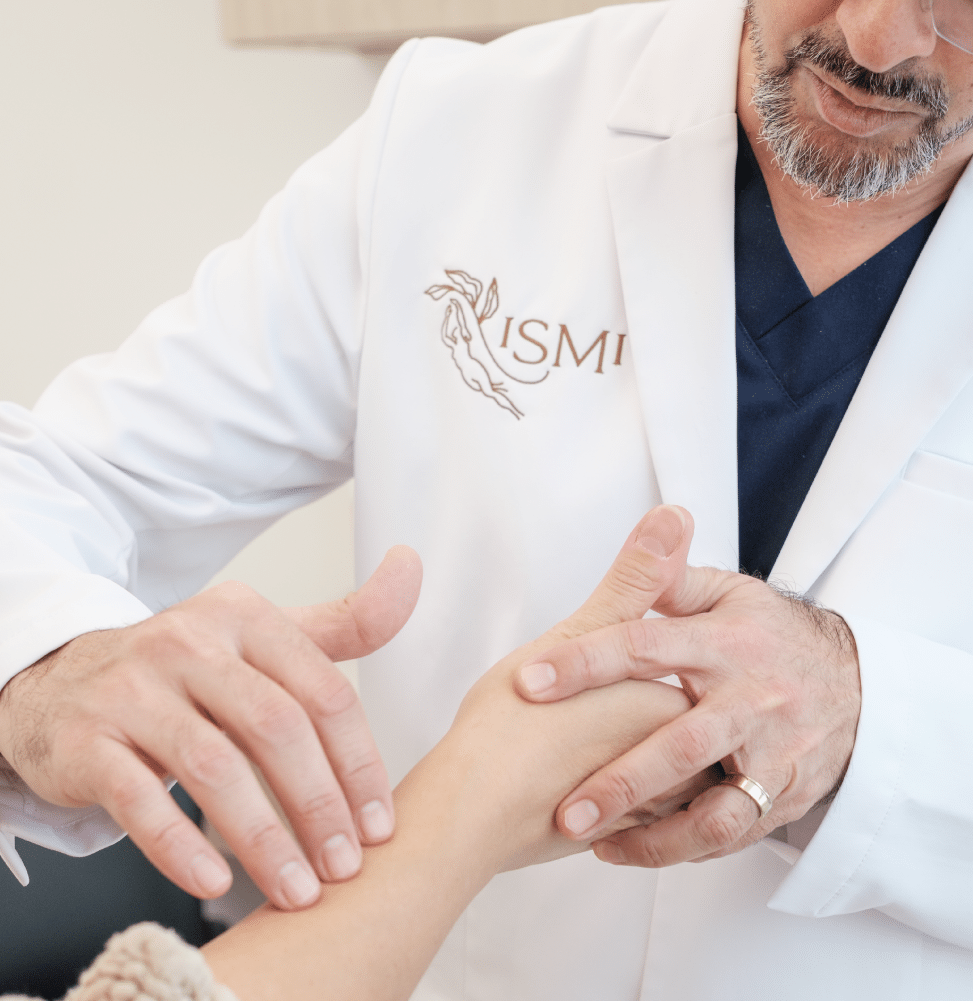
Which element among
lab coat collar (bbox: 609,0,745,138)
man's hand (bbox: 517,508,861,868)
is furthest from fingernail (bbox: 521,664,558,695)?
lab coat collar (bbox: 609,0,745,138)

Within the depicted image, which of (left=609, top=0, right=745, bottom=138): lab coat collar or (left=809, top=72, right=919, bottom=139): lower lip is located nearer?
(left=809, top=72, right=919, bottom=139): lower lip

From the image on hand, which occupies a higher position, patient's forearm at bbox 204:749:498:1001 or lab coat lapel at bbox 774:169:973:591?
lab coat lapel at bbox 774:169:973:591

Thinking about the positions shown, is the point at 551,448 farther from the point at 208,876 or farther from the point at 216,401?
the point at 208,876

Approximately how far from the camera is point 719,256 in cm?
86

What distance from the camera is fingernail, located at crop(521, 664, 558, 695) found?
2.17ft

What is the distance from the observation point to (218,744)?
0.55m

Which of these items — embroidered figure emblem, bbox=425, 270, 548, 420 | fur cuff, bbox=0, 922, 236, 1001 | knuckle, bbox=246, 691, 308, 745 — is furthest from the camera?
embroidered figure emblem, bbox=425, 270, 548, 420

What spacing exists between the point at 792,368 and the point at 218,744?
0.58 metres

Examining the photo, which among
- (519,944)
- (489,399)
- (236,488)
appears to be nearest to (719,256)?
(489,399)

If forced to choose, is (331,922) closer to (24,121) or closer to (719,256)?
(719,256)

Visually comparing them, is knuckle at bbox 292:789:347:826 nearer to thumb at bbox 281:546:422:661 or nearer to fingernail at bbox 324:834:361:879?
fingernail at bbox 324:834:361:879

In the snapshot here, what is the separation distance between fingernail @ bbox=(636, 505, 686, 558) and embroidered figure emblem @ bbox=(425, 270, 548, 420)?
0.25 metres

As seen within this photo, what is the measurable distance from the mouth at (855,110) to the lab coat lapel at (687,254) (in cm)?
12

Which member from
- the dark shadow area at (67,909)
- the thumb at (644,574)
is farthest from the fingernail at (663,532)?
the dark shadow area at (67,909)
